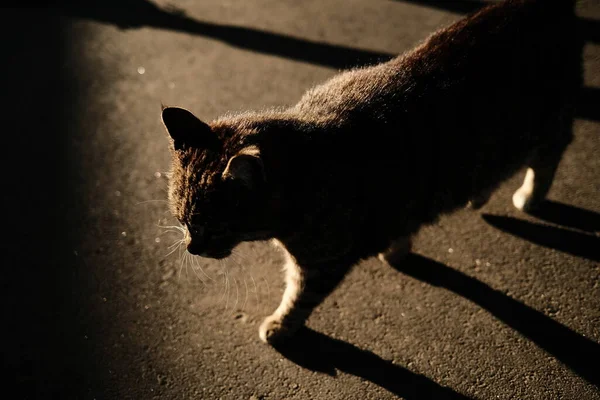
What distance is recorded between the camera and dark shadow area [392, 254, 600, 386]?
235cm

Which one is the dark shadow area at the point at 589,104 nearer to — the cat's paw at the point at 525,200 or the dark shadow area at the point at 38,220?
the cat's paw at the point at 525,200

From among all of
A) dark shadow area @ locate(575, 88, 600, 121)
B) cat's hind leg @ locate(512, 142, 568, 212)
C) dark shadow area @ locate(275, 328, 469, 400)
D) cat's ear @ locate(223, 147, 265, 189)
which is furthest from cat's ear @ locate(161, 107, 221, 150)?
dark shadow area @ locate(575, 88, 600, 121)

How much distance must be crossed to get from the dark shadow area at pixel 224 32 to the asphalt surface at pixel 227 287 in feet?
0.66

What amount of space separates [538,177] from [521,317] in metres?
0.73

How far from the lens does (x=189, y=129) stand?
1916mm

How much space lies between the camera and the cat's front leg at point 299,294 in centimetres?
222

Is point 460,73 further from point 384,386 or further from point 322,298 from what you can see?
point 384,386

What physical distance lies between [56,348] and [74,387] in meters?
0.22

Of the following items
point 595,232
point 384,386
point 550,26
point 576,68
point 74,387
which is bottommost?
point 74,387

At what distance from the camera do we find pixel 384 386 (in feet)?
7.56

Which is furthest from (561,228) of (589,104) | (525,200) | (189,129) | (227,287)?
(189,129)

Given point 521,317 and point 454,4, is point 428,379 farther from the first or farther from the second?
point 454,4

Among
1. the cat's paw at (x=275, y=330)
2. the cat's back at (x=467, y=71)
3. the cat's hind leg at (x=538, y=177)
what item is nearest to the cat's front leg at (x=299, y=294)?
the cat's paw at (x=275, y=330)

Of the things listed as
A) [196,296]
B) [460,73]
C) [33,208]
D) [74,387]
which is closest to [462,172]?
[460,73]
